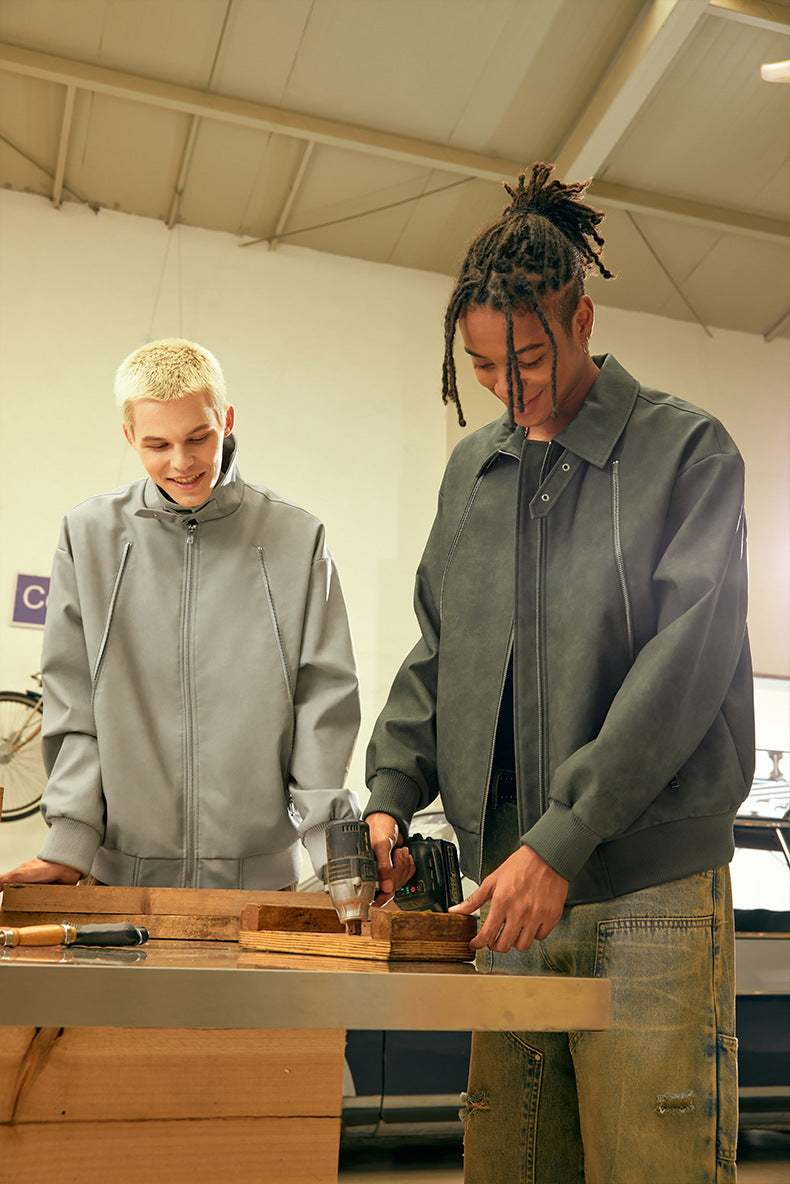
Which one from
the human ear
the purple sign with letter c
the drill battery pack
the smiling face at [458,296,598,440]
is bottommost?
the drill battery pack

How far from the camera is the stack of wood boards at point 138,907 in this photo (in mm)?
1263

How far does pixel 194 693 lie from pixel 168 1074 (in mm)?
1010

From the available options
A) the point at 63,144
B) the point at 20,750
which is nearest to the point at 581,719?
the point at 20,750

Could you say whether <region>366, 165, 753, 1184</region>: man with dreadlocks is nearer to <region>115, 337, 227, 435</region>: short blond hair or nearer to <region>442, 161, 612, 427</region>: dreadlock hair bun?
<region>442, 161, 612, 427</region>: dreadlock hair bun

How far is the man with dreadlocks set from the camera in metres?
0.98

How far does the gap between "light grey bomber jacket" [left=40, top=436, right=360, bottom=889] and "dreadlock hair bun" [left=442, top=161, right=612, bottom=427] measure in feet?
1.88

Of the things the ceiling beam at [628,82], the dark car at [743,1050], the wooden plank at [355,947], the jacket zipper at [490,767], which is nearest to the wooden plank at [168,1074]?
the wooden plank at [355,947]

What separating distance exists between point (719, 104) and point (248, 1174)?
18.5ft

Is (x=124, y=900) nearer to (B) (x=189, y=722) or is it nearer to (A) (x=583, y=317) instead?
(B) (x=189, y=722)

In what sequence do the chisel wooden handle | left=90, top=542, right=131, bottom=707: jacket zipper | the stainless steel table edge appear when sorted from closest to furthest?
the stainless steel table edge → the chisel wooden handle → left=90, top=542, right=131, bottom=707: jacket zipper

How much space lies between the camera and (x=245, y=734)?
167cm

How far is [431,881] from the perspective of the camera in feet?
A: 3.91

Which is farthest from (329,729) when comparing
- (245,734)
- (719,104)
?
(719,104)

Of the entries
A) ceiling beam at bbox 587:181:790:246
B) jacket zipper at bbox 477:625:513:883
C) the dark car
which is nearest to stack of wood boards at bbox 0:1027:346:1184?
jacket zipper at bbox 477:625:513:883
